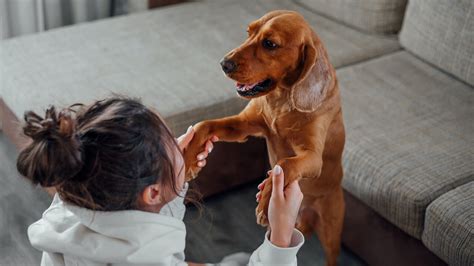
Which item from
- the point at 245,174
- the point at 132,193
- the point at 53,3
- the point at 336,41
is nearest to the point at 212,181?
the point at 245,174

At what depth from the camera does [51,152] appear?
118 cm

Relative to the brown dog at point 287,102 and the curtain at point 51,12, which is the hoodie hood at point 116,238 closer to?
the brown dog at point 287,102

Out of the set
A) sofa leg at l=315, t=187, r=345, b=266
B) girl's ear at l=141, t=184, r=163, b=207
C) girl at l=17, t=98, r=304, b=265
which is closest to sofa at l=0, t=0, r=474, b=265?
sofa leg at l=315, t=187, r=345, b=266

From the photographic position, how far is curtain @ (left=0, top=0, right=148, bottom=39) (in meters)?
3.01

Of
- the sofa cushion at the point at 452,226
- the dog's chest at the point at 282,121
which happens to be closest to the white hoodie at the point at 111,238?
the dog's chest at the point at 282,121

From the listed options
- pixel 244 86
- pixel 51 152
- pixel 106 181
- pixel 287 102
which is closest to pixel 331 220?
pixel 287 102

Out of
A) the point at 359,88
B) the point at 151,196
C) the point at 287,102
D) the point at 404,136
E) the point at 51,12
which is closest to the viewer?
the point at 151,196

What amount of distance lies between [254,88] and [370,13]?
122cm

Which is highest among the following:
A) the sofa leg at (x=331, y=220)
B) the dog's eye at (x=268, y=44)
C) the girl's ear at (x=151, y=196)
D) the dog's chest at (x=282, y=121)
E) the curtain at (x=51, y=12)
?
the dog's eye at (x=268, y=44)

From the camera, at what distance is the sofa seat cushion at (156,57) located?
7.18ft

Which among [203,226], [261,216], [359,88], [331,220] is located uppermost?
[261,216]

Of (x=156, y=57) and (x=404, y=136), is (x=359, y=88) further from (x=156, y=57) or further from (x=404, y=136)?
(x=156, y=57)

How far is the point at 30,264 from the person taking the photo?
2094mm

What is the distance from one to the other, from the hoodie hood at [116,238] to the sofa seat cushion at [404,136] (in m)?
0.80
